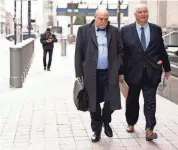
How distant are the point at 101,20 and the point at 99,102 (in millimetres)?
1113

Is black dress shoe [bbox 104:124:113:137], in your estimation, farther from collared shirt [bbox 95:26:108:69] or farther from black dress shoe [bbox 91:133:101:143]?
collared shirt [bbox 95:26:108:69]

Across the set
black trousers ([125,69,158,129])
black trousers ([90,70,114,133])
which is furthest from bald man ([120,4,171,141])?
black trousers ([90,70,114,133])

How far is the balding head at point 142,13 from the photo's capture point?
570cm

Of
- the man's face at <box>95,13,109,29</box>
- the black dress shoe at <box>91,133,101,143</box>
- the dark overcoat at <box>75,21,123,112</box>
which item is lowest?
the black dress shoe at <box>91,133,101,143</box>

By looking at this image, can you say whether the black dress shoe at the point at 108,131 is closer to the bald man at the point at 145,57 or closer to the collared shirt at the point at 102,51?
the bald man at the point at 145,57

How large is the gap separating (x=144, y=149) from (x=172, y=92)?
12.6ft

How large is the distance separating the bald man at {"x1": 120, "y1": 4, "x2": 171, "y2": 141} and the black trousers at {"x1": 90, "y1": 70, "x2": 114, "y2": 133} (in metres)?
0.30

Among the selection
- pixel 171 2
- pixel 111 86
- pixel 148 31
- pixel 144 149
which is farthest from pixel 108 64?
pixel 171 2

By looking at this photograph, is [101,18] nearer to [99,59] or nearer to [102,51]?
[102,51]

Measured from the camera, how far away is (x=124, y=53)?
592 cm

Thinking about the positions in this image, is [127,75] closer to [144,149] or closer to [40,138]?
[144,149]

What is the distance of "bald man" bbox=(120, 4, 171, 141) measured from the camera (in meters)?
5.75

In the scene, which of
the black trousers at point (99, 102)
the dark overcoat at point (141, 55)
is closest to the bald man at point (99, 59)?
the black trousers at point (99, 102)

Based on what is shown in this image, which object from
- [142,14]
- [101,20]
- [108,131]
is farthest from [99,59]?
[108,131]
